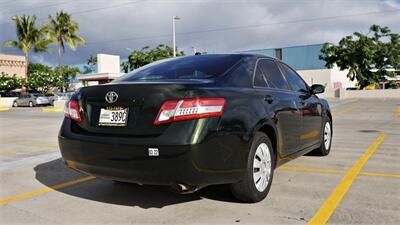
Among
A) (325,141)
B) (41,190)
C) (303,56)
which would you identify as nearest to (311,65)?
(303,56)

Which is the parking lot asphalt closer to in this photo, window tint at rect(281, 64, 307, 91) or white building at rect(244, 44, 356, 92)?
window tint at rect(281, 64, 307, 91)

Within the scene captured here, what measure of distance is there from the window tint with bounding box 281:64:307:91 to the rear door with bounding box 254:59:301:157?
24cm

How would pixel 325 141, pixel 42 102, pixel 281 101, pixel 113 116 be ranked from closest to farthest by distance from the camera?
1. pixel 113 116
2. pixel 281 101
3. pixel 325 141
4. pixel 42 102

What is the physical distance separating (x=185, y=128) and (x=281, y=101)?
168 centimetres

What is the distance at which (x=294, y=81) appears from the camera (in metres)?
5.48

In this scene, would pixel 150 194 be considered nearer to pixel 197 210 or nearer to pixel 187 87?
pixel 197 210

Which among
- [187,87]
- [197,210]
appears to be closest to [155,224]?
[197,210]

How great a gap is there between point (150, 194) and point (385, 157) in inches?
163

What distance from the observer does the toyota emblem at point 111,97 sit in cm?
361

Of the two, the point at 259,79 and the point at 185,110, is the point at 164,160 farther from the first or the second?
the point at 259,79

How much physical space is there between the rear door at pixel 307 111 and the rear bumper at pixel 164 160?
1.87 meters

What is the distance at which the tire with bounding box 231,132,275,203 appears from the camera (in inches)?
148

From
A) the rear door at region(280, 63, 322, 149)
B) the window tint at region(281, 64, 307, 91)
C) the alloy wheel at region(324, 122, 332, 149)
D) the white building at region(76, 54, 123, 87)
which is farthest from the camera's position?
the white building at region(76, 54, 123, 87)

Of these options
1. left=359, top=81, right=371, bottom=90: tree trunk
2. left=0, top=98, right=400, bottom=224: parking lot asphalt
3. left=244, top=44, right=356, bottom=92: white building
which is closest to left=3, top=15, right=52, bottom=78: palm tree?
left=244, top=44, right=356, bottom=92: white building
